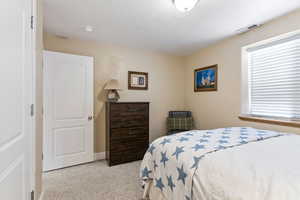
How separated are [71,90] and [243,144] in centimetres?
263

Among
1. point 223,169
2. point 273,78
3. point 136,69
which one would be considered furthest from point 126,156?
point 273,78

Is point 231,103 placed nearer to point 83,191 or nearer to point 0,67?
point 83,191

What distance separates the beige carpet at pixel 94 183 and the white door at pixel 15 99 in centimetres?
77

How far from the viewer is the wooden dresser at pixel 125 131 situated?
2.63 metres

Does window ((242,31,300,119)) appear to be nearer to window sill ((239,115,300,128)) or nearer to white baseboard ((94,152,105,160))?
window sill ((239,115,300,128))

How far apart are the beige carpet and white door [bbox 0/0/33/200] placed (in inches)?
30.2

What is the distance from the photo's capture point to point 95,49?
9.62 ft

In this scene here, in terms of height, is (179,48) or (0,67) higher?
(179,48)

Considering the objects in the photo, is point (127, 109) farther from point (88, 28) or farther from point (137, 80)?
point (88, 28)

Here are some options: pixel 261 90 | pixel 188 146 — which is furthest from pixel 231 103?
pixel 188 146

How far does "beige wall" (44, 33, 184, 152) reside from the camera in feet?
9.34

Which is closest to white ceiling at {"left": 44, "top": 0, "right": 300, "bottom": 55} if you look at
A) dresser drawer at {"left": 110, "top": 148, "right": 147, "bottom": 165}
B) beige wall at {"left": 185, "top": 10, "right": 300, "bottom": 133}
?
beige wall at {"left": 185, "top": 10, "right": 300, "bottom": 133}

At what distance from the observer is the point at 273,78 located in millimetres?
2203

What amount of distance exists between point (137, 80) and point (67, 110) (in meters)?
1.50
